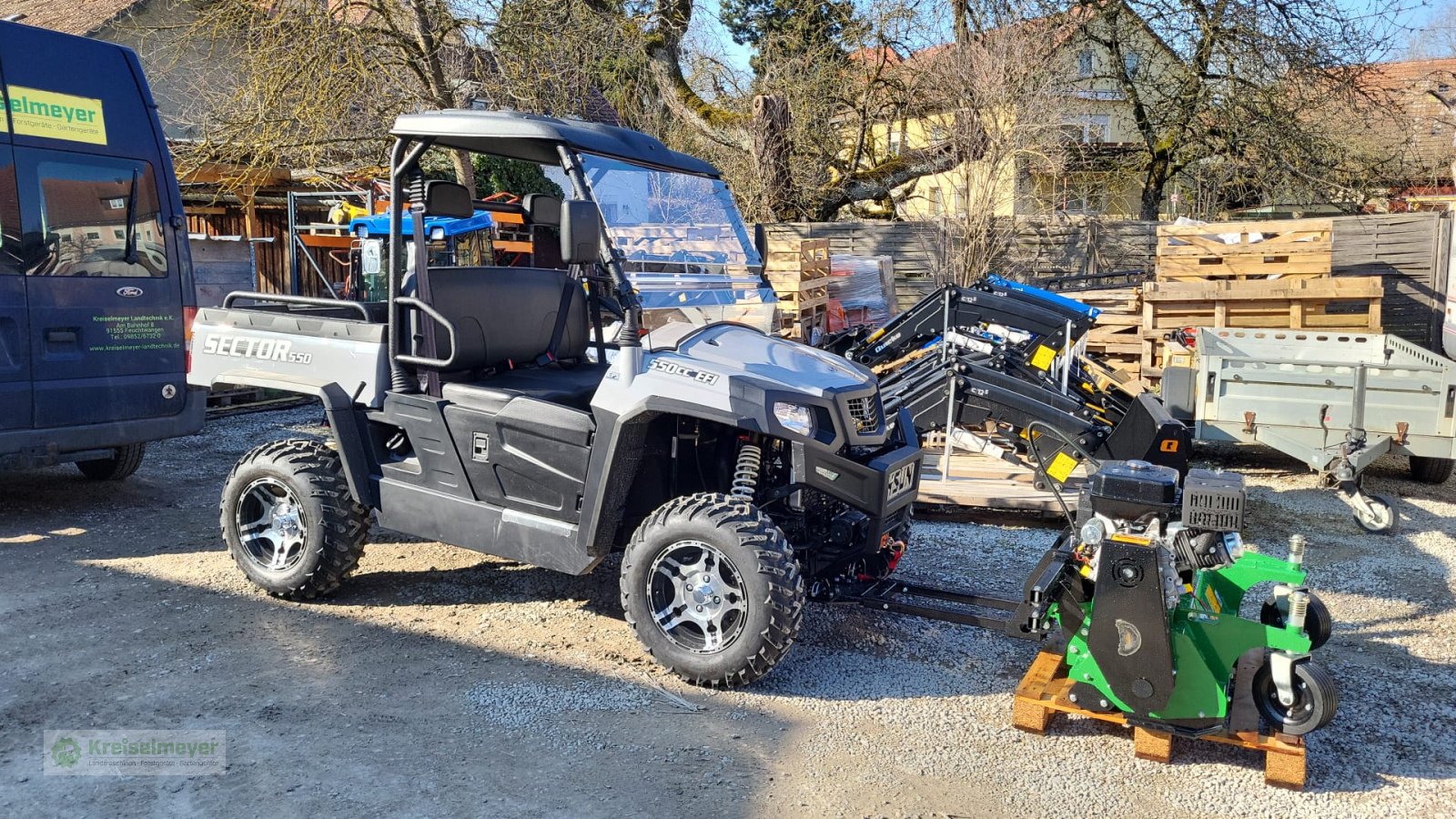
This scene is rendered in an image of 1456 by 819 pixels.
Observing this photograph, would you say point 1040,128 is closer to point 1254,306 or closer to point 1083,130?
point 1083,130

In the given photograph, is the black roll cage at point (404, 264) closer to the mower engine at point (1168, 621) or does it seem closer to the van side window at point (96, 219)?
the mower engine at point (1168, 621)

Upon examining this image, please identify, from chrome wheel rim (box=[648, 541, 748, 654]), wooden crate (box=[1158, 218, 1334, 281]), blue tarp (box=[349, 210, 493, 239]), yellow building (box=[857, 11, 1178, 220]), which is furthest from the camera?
yellow building (box=[857, 11, 1178, 220])

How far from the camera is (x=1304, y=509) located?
7.29m

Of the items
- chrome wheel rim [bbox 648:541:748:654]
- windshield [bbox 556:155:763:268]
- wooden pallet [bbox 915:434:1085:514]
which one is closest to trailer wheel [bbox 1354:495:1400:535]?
wooden pallet [bbox 915:434:1085:514]

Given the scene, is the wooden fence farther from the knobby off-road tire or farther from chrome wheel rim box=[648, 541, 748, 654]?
chrome wheel rim box=[648, 541, 748, 654]

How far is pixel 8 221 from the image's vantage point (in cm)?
611

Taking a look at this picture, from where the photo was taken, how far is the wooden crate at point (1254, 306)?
983 centimetres

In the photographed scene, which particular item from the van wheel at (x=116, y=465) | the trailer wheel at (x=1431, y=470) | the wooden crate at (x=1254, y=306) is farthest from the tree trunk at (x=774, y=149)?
the van wheel at (x=116, y=465)

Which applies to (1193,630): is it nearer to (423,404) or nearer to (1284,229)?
(423,404)

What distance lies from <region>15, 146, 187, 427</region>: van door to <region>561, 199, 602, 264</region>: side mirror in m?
3.91

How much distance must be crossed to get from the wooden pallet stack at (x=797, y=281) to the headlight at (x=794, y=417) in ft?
20.2

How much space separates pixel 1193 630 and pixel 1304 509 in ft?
14.1

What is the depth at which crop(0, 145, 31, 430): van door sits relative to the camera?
19.9 feet

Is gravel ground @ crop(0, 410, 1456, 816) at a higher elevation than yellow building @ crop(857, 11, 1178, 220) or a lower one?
lower
